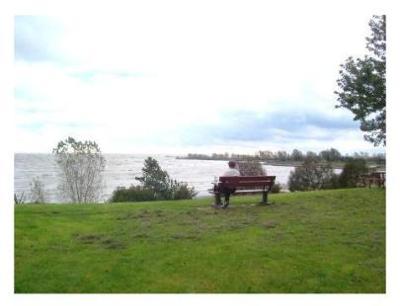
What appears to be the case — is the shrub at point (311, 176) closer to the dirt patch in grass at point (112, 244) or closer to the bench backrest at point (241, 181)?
the bench backrest at point (241, 181)

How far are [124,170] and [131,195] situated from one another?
0.97m

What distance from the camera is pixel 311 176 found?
15.3 metres

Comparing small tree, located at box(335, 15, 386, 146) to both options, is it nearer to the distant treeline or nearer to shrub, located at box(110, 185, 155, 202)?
the distant treeline

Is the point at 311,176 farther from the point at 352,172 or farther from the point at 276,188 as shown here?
the point at 352,172

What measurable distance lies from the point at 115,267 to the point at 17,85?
4123mm

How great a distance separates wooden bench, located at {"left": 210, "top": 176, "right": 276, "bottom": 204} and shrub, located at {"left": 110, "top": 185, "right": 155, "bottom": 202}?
4.27 metres

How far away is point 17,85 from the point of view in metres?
8.03

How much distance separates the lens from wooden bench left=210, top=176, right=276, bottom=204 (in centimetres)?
911

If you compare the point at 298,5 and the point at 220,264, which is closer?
the point at 220,264

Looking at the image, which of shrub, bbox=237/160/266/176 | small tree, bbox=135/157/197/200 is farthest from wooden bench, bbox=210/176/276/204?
small tree, bbox=135/157/197/200

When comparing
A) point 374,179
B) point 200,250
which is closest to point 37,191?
point 200,250
